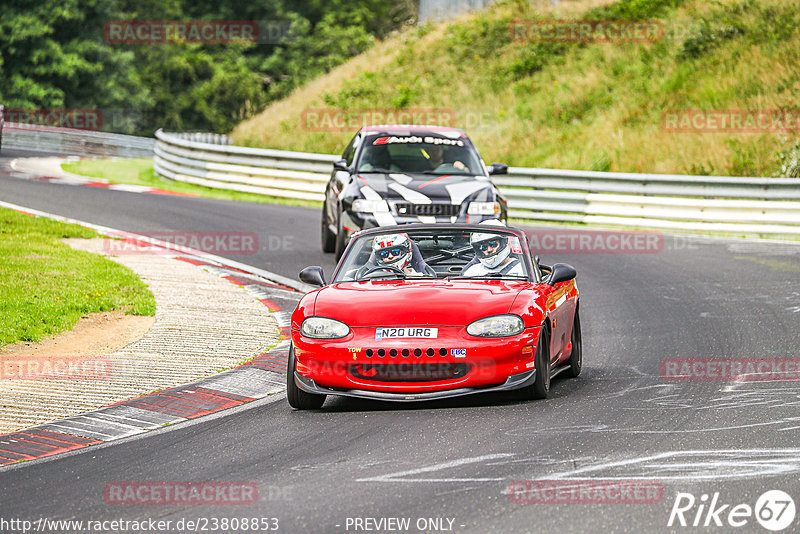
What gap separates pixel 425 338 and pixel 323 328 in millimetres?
753

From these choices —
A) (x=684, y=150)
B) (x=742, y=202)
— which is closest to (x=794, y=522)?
(x=742, y=202)

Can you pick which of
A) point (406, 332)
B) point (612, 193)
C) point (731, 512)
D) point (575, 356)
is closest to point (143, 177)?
point (612, 193)

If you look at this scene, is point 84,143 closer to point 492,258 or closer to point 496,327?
point 492,258

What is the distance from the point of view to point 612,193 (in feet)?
73.9

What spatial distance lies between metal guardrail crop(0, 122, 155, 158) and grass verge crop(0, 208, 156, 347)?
78.8 ft

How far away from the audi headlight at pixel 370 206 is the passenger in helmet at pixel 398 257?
529 centimetres

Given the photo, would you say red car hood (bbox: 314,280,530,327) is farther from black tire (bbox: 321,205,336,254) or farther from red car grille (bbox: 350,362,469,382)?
black tire (bbox: 321,205,336,254)

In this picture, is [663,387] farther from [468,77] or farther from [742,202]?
[468,77]

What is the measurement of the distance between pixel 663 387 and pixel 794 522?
348 centimetres

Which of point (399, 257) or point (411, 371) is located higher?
point (399, 257)

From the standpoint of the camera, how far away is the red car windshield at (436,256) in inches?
364

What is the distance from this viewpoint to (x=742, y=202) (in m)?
21.0

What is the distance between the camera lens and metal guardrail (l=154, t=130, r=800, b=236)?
20.8 metres

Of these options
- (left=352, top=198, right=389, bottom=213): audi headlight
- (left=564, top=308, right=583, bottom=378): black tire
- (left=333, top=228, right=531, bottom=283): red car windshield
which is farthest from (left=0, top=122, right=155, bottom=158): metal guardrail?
(left=564, top=308, right=583, bottom=378): black tire
